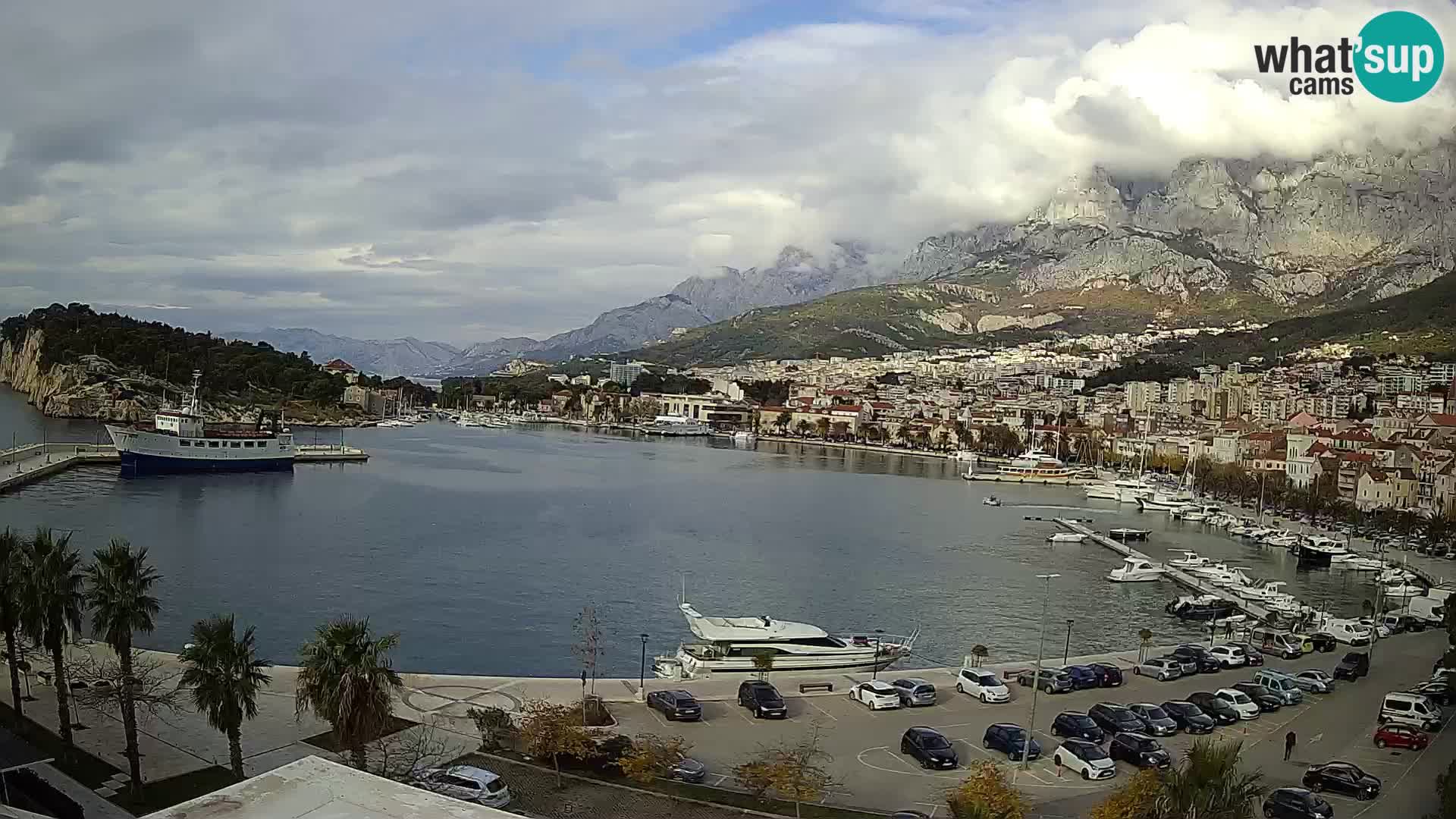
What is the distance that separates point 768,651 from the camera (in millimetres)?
11438

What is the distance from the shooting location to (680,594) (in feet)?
50.6

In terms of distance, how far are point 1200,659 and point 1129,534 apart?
1468cm

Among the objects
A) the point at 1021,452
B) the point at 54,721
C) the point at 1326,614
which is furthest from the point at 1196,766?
→ the point at 1021,452

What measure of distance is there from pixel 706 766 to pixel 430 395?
259 feet

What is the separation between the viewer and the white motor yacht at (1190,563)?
64.2 ft

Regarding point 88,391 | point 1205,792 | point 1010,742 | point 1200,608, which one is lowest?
point 1200,608

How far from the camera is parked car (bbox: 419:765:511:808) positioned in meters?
6.00

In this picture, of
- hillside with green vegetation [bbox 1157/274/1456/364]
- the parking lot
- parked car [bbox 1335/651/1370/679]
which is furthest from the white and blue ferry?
hillside with green vegetation [bbox 1157/274/1456/364]

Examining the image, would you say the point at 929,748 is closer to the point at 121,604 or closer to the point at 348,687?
the point at 348,687

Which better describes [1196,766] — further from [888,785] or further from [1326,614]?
[1326,614]

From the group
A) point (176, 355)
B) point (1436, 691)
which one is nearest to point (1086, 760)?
A: point (1436, 691)

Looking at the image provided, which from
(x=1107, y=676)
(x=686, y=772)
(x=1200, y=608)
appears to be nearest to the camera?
(x=686, y=772)

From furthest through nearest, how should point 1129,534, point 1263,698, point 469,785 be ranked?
Result: point 1129,534
point 1263,698
point 469,785

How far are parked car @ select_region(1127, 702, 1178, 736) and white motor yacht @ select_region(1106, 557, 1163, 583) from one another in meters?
11.0
